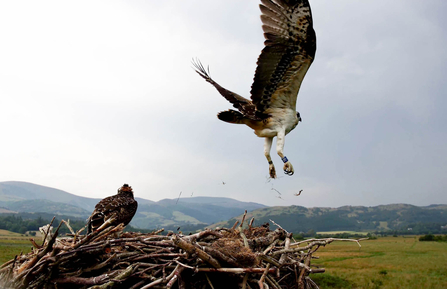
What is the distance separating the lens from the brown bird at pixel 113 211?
5809 mm

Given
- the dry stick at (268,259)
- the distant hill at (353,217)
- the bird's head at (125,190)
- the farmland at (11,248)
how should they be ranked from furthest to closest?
the distant hill at (353,217)
the farmland at (11,248)
the bird's head at (125,190)
the dry stick at (268,259)

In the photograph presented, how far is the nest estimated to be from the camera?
12.2 ft

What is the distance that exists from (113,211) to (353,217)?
194m

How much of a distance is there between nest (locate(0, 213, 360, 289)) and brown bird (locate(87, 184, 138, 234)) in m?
1.33

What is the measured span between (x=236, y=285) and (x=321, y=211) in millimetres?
180560

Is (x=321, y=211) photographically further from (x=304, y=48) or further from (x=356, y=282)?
(x=304, y=48)

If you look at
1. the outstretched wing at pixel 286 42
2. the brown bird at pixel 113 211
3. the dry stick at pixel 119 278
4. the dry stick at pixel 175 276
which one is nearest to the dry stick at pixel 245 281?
the dry stick at pixel 175 276

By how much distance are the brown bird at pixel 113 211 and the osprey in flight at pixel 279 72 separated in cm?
287

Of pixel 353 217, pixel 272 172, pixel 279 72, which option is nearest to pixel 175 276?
pixel 272 172

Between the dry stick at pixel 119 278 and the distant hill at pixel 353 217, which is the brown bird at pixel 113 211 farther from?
the distant hill at pixel 353 217

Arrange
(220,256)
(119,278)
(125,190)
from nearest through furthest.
A: (119,278)
(220,256)
(125,190)

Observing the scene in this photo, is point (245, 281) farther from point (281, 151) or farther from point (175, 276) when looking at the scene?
point (281, 151)

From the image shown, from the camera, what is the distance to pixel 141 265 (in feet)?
13.3

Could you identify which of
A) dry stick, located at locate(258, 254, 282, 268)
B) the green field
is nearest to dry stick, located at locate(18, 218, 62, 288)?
dry stick, located at locate(258, 254, 282, 268)
